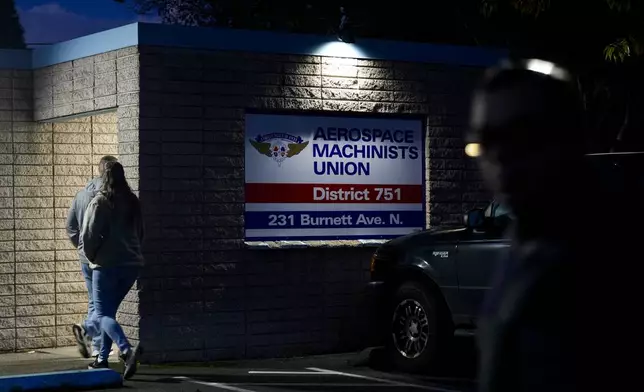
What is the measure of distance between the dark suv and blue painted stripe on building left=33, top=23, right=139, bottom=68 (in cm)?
323

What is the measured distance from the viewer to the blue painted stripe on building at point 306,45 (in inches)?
488

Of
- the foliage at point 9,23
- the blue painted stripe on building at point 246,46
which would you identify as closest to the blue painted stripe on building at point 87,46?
the blue painted stripe on building at point 246,46

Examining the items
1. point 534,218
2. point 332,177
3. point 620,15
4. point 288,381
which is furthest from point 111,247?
point 534,218

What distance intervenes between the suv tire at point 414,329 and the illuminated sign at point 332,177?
64.0 inches

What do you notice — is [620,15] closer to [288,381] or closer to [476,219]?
[476,219]

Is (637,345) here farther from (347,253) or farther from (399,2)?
(399,2)

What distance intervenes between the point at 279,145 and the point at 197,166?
1031 millimetres

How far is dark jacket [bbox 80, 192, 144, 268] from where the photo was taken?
438 inches

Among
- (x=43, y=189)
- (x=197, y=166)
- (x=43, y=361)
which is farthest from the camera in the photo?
(x=43, y=189)

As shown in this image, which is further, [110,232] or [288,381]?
[288,381]

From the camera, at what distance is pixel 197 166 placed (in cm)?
1255

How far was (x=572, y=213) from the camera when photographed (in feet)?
6.39

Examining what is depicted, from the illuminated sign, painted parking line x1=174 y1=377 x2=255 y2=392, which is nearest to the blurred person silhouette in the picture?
painted parking line x1=174 y1=377 x2=255 y2=392

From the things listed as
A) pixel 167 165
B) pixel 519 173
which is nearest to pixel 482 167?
pixel 519 173
